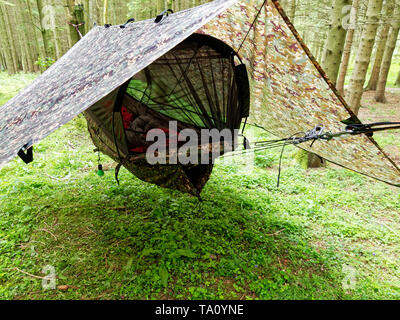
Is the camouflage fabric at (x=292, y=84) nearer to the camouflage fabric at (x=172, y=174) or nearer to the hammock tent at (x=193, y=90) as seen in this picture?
the hammock tent at (x=193, y=90)

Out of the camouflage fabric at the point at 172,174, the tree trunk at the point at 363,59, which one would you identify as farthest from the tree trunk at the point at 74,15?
the tree trunk at the point at 363,59

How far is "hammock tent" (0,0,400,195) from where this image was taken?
1.56 metres

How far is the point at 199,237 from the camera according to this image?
97.0 inches

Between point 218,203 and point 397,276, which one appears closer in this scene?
point 397,276

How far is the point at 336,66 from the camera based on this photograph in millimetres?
3648

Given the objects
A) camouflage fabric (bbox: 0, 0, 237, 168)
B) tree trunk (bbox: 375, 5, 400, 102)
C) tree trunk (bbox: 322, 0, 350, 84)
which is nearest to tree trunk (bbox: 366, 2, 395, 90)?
tree trunk (bbox: 375, 5, 400, 102)

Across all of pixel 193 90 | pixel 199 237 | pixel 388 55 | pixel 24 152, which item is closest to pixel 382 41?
pixel 388 55

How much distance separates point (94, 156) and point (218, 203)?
2.49 metres

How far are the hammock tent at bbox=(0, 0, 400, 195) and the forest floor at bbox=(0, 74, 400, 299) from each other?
0.62 metres

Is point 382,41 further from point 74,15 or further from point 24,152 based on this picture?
point 24,152

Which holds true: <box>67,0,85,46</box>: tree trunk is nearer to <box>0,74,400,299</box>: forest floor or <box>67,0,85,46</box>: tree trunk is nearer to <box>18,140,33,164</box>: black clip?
<box>0,74,400,299</box>: forest floor

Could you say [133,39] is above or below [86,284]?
above
